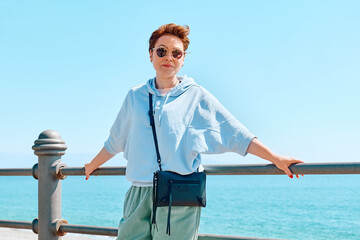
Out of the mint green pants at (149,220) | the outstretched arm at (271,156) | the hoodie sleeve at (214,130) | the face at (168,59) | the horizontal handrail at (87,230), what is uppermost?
the face at (168,59)

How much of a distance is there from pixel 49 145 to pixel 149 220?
1.14 m

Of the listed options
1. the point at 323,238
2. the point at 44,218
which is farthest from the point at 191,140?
the point at 323,238

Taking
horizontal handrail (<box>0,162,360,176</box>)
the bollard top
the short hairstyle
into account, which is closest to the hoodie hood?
the short hairstyle

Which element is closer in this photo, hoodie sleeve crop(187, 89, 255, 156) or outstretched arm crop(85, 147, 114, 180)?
hoodie sleeve crop(187, 89, 255, 156)

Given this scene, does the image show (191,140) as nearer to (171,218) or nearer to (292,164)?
(171,218)

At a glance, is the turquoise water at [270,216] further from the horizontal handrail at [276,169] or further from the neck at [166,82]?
the neck at [166,82]

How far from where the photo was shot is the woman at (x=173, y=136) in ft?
7.24

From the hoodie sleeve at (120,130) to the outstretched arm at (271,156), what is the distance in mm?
741

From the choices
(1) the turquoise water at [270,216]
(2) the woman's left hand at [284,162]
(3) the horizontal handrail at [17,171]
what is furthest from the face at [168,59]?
(1) the turquoise water at [270,216]

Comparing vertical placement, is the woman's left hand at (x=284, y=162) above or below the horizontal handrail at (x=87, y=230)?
above

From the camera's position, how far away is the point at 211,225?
108 ft

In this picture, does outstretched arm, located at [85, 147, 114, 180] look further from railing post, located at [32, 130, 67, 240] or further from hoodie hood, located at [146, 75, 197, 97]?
hoodie hood, located at [146, 75, 197, 97]

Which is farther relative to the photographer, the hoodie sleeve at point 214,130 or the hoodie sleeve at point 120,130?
the hoodie sleeve at point 120,130

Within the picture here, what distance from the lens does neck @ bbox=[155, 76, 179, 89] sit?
2.42 m
